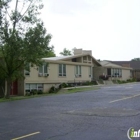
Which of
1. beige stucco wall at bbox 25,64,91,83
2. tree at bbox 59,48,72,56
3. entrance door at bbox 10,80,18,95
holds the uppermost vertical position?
tree at bbox 59,48,72,56

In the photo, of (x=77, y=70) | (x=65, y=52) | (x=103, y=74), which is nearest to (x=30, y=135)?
(x=77, y=70)

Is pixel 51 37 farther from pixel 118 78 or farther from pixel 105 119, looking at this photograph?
pixel 118 78

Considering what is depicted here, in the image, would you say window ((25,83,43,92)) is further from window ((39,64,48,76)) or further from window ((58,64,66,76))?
window ((58,64,66,76))

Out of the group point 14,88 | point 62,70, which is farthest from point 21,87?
point 62,70

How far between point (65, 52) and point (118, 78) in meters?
45.1

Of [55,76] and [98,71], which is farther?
[98,71]

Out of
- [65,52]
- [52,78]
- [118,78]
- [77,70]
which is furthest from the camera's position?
[65,52]

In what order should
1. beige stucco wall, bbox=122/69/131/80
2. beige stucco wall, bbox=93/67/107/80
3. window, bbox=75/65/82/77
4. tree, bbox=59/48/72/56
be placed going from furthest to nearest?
1. tree, bbox=59/48/72/56
2. beige stucco wall, bbox=122/69/131/80
3. beige stucco wall, bbox=93/67/107/80
4. window, bbox=75/65/82/77

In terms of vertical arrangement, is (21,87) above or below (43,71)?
below

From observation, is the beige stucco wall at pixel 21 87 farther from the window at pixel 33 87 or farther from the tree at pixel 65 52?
the tree at pixel 65 52

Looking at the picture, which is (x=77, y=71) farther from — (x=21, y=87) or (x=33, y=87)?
(x=21, y=87)

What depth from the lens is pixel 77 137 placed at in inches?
306

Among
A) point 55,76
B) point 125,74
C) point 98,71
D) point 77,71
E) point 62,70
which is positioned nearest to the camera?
point 55,76

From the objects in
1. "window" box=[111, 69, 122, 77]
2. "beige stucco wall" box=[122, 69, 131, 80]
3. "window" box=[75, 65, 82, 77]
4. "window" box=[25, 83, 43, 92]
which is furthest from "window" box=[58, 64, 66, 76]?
"beige stucco wall" box=[122, 69, 131, 80]
